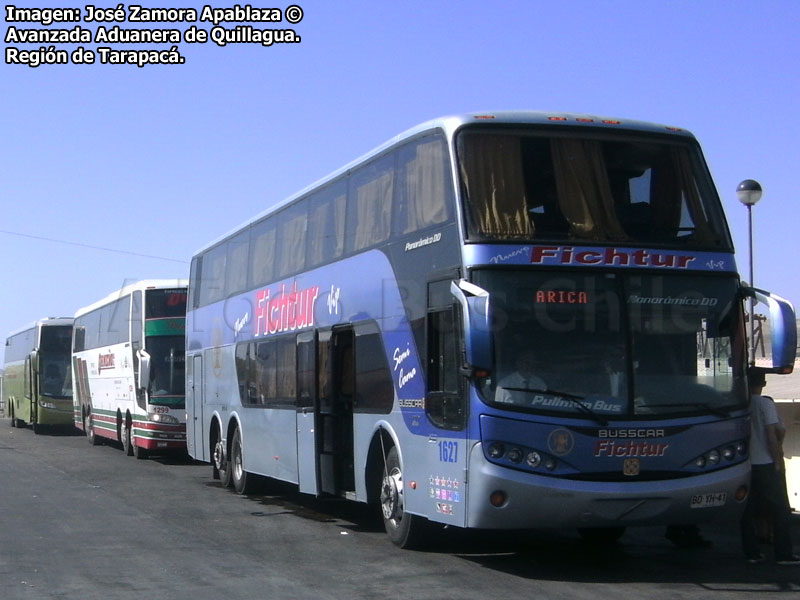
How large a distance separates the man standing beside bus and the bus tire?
1073 centimetres

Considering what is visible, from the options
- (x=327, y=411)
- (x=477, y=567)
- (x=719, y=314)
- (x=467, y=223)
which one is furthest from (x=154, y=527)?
(x=719, y=314)

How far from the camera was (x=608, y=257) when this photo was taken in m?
10.8

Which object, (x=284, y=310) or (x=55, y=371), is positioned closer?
(x=284, y=310)

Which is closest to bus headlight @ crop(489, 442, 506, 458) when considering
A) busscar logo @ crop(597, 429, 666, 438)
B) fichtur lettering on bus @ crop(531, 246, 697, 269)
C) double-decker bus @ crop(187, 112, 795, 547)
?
double-decker bus @ crop(187, 112, 795, 547)

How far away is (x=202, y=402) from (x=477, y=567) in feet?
38.1

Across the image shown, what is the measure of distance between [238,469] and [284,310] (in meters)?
4.08

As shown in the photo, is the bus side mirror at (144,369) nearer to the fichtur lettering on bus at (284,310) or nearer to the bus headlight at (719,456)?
the fichtur lettering on bus at (284,310)

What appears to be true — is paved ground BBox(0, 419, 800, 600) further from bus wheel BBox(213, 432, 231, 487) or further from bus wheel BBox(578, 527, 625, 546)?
bus wheel BBox(213, 432, 231, 487)

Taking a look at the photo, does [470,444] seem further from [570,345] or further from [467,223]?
[467,223]

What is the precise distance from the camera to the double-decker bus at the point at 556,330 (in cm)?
1039

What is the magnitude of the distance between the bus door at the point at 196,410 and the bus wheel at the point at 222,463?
93cm

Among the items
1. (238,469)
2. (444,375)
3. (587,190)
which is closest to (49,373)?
Answer: (238,469)

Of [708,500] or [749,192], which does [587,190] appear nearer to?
[708,500]

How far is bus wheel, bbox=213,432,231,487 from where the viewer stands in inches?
799
